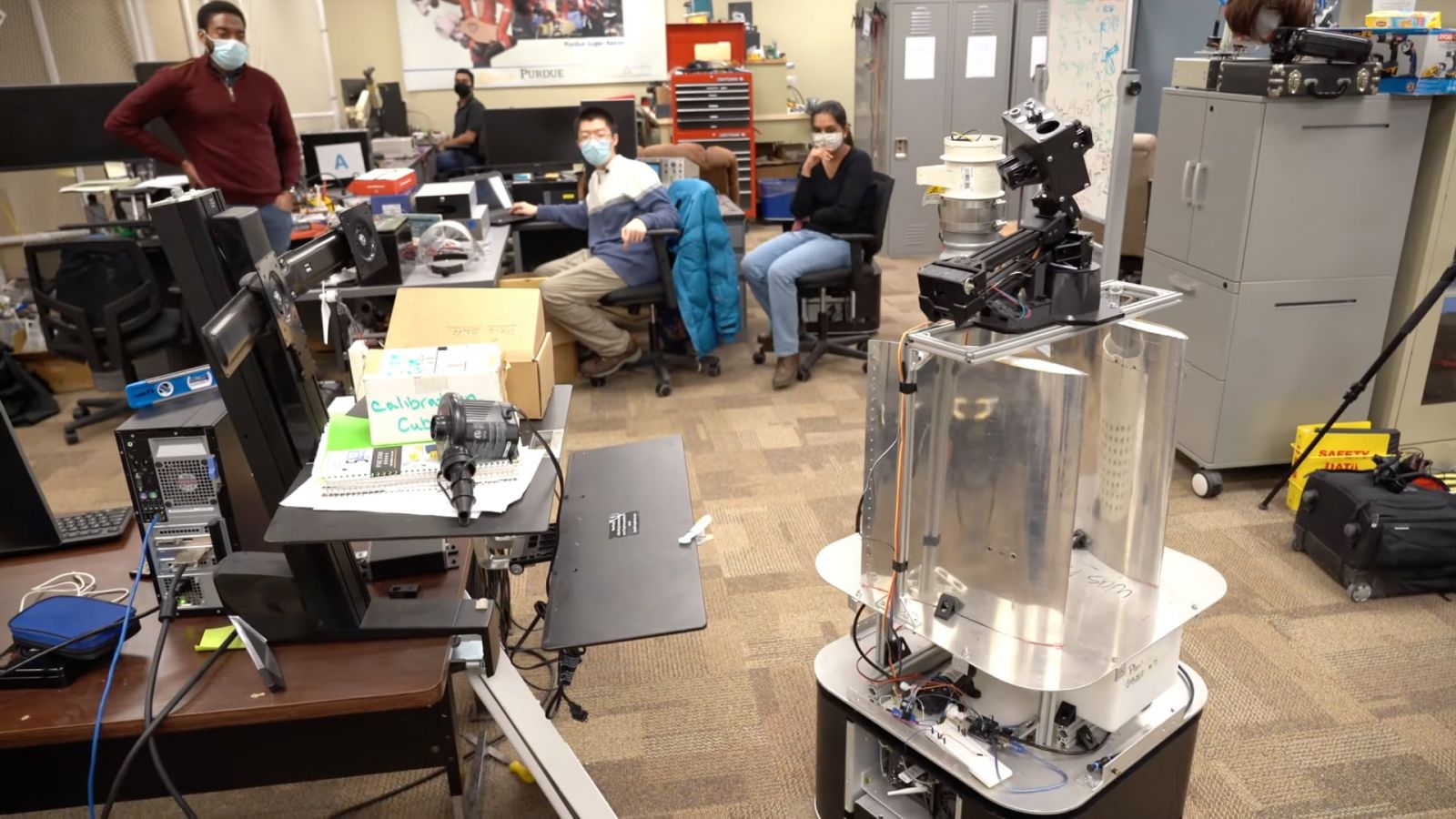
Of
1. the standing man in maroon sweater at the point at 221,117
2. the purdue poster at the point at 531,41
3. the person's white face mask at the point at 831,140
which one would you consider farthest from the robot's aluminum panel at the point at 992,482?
the purdue poster at the point at 531,41

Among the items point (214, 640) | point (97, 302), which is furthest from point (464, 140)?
point (214, 640)

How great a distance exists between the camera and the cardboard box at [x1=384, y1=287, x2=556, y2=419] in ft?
6.10

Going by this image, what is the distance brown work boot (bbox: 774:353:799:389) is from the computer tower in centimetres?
299

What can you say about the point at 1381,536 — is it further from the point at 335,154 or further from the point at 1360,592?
the point at 335,154

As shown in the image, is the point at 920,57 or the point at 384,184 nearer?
the point at 384,184

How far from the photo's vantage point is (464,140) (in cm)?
659

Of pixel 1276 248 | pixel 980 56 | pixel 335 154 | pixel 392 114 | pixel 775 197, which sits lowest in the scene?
pixel 775 197

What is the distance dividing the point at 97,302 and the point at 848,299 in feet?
10.5

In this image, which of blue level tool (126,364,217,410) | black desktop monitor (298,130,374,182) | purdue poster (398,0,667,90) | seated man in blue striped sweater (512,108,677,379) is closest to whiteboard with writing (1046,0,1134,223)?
seated man in blue striped sweater (512,108,677,379)

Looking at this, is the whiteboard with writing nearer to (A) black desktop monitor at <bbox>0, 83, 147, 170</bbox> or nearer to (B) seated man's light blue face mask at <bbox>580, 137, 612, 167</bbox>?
(B) seated man's light blue face mask at <bbox>580, 137, 612, 167</bbox>

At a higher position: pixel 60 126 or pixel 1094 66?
pixel 1094 66

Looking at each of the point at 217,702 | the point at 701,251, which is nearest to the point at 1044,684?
the point at 217,702

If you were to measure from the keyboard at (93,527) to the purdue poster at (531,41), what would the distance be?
6751 millimetres

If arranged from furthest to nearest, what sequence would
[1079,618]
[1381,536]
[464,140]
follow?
[464,140]
[1381,536]
[1079,618]
